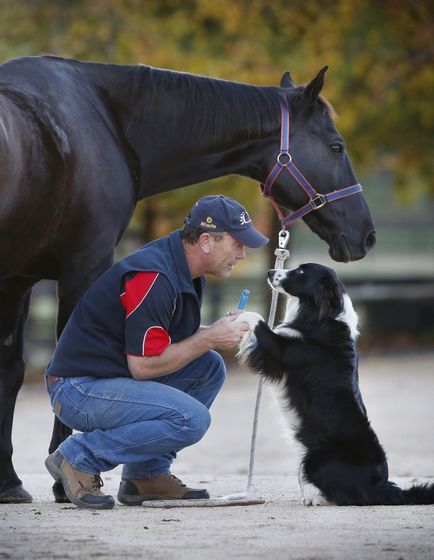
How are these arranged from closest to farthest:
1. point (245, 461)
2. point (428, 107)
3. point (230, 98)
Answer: point (230, 98) < point (245, 461) < point (428, 107)

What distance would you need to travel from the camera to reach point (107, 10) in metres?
15.2

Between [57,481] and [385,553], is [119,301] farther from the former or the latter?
[385,553]

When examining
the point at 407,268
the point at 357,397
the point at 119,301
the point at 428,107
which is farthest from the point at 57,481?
the point at 407,268

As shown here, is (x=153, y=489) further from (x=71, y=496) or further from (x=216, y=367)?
(x=216, y=367)

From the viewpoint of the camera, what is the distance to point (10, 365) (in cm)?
609

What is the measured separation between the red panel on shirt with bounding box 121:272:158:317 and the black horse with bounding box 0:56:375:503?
441mm

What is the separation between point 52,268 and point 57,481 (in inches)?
39.7

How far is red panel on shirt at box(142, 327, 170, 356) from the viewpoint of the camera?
202 inches

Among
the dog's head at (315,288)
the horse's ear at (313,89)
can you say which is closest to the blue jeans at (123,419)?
the dog's head at (315,288)

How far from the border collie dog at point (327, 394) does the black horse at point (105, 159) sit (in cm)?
71

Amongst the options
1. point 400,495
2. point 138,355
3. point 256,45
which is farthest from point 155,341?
point 256,45

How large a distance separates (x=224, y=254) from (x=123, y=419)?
2.82 ft

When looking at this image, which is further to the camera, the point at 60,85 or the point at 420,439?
the point at 420,439

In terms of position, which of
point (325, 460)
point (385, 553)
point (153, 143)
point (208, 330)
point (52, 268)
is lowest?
point (385, 553)
